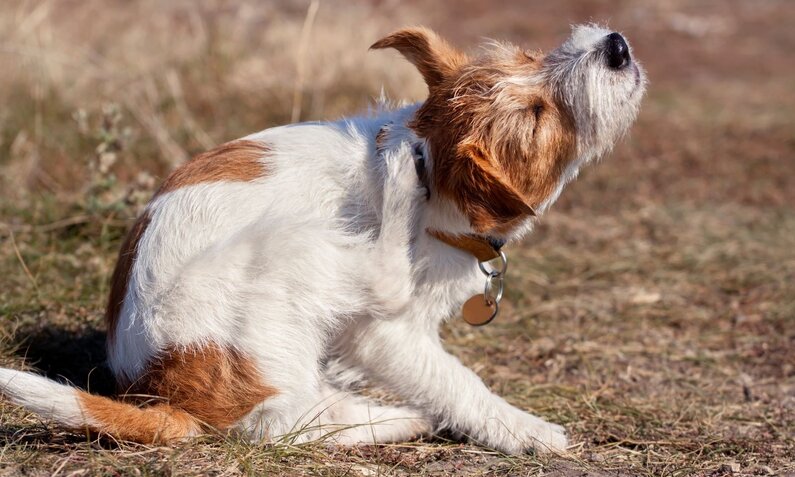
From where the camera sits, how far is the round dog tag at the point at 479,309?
3545mm

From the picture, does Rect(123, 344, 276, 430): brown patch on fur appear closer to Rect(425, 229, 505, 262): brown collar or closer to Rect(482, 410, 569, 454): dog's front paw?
Rect(425, 229, 505, 262): brown collar

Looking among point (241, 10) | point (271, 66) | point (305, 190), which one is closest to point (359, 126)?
point (305, 190)

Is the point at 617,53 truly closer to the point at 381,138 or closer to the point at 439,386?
the point at 381,138

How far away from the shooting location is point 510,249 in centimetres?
588

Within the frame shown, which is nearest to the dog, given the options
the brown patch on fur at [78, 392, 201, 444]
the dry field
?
the brown patch on fur at [78, 392, 201, 444]

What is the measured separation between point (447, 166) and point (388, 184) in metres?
0.23

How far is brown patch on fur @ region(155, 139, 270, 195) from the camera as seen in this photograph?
128 inches

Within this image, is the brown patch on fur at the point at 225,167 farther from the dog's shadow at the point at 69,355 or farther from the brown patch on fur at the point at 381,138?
the dog's shadow at the point at 69,355

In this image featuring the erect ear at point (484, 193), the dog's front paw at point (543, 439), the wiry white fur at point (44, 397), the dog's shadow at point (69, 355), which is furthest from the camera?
the dog's shadow at point (69, 355)

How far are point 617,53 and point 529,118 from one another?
41cm

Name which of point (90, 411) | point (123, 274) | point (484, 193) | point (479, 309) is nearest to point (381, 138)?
point (484, 193)

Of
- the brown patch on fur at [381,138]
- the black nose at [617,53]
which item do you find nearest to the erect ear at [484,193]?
the brown patch on fur at [381,138]

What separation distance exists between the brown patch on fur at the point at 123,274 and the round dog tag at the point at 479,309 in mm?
1325

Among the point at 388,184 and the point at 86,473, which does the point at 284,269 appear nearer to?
the point at 388,184
